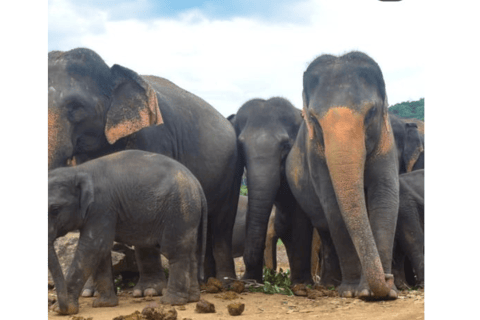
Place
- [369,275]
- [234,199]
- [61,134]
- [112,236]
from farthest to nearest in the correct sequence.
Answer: [234,199]
[61,134]
[112,236]
[369,275]

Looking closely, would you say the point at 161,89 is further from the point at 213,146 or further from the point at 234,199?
the point at 234,199

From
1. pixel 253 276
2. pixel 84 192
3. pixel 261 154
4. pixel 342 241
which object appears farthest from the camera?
pixel 261 154

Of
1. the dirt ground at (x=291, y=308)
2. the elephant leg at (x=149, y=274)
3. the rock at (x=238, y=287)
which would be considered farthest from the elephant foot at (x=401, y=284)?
the elephant leg at (x=149, y=274)

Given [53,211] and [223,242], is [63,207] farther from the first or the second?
[223,242]

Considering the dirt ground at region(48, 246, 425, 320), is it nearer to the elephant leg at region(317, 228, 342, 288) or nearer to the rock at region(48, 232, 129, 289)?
the elephant leg at region(317, 228, 342, 288)

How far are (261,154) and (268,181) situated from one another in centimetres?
23

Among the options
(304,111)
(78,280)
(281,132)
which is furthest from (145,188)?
(281,132)

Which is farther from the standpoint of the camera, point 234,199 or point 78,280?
point 234,199

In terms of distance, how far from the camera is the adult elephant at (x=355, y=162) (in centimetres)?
371

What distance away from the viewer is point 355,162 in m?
3.74

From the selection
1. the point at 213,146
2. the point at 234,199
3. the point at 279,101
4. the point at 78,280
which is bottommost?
the point at 78,280

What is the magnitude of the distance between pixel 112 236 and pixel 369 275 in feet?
4.36

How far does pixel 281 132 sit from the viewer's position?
18.3 ft

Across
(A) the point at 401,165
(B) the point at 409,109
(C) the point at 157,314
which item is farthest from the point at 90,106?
(B) the point at 409,109
